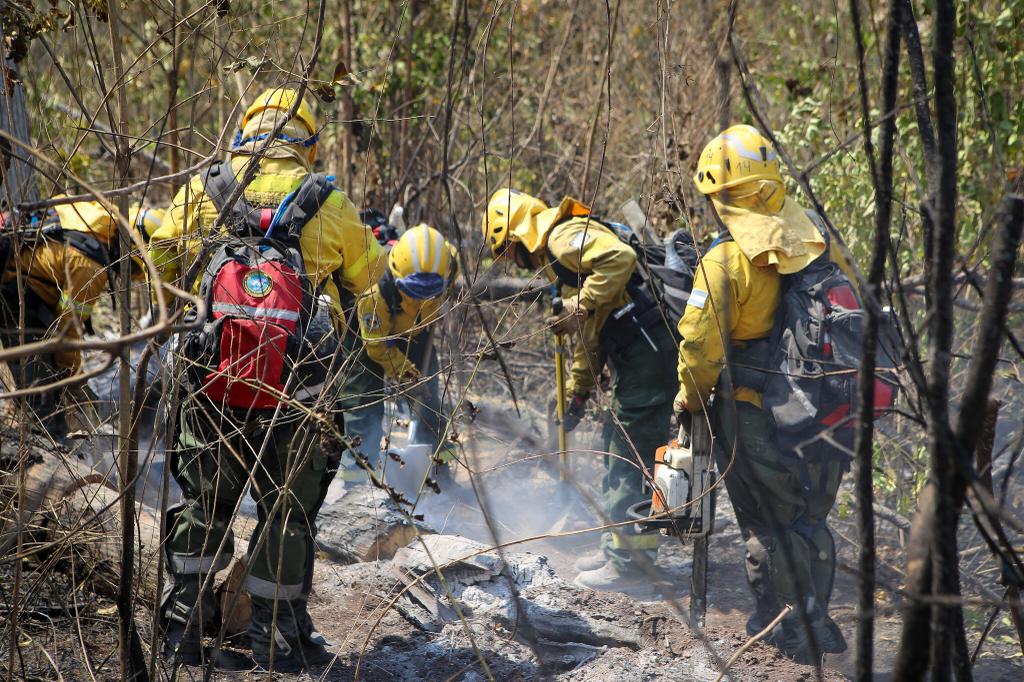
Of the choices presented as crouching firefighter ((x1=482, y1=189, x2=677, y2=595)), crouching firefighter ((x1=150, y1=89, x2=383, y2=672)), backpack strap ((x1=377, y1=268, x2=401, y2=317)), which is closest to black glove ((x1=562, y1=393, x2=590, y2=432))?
crouching firefighter ((x1=482, y1=189, x2=677, y2=595))

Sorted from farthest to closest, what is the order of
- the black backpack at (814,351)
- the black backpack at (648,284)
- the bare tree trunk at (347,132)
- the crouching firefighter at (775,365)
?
the bare tree trunk at (347,132), the black backpack at (648,284), the crouching firefighter at (775,365), the black backpack at (814,351)

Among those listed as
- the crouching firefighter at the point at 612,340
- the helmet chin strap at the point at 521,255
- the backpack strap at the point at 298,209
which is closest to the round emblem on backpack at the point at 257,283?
the backpack strap at the point at 298,209

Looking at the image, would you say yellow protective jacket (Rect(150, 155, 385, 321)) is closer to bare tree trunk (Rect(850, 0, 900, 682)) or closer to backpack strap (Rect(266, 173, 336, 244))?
backpack strap (Rect(266, 173, 336, 244))

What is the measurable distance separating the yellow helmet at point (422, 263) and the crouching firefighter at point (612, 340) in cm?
34

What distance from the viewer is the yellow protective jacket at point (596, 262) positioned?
480 centimetres

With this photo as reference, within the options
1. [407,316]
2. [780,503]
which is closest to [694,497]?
[780,503]

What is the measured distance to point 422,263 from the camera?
202 inches

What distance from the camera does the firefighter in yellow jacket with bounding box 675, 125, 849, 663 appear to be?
3.82 metres

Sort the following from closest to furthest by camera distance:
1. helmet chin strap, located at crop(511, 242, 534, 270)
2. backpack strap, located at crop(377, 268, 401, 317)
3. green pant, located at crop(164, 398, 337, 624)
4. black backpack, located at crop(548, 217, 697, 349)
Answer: green pant, located at crop(164, 398, 337, 624), black backpack, located at crop(548, 217, 697, 349), helmet chin strap, located at crop(511, 242, 534, 270), backpack strap, located at crop(377, 268, 401, 317)

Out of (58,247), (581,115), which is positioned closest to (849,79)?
(581,115)

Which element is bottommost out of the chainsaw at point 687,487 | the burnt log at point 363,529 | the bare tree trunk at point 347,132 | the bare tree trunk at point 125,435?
the burnt log at point 363,529

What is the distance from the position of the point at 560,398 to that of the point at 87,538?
3366 millimetres

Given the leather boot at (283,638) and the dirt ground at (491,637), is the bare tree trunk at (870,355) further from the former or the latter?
the leather boot at (283,638)

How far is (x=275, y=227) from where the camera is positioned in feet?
11.3
